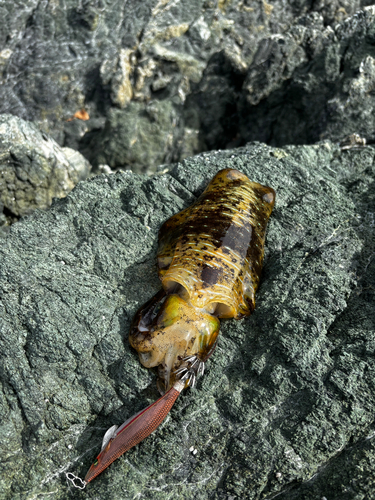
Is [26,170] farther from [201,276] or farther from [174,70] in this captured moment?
[174,70]

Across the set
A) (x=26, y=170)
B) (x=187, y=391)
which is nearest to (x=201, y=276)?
(x=187, y=391)

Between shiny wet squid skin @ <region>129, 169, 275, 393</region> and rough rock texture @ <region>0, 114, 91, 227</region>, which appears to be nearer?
shiny wet squid skin @ <region>129, 169, 275, 393</region>

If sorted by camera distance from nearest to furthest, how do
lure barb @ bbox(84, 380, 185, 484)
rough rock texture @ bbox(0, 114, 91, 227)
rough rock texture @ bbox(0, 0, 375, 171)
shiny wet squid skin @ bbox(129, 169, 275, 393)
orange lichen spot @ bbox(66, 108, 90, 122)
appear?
lure barb @ bbox(84, 380, 185, 484) → shiny wet squid skin @ bbox(129, 169, 275, 393) → rough rock texture @ bbox(0, 114, 91, 227) → rough rock texture @ bbox(0, 0, 375, 171) → orange lichen spot @ bbox(66, 108, 90, 122)

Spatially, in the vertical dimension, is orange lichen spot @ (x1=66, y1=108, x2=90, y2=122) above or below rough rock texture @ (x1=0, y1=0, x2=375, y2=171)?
below

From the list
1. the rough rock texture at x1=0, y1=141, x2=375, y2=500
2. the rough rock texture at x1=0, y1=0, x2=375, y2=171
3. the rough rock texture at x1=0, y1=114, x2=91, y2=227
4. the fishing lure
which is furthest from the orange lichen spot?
the fishing lure

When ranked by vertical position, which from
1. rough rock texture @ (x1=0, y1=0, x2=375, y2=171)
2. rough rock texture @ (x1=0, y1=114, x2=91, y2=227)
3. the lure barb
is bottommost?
the lure barb

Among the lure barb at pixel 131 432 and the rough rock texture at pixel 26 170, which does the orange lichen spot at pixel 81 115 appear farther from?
the lure barb at pixel 131 432

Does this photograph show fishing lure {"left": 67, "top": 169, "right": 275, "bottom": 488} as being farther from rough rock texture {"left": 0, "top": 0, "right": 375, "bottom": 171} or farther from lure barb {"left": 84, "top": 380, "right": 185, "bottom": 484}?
rough rock texture {"left": 0, "top": 0, "right": 375, "bottom": 171}
